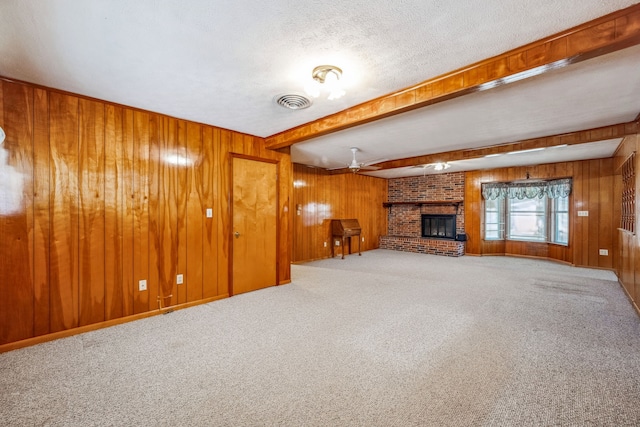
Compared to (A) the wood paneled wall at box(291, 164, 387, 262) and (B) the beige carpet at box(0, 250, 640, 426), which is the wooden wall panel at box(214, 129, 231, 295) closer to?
Answer: (B) the beige carpet at box(0, 250, 640, 426)

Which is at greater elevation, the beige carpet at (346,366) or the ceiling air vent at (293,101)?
the ceiling air vent at (293,101)

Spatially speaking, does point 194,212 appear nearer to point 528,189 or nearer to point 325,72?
point 325,72

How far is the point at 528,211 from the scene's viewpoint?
7.14 metres

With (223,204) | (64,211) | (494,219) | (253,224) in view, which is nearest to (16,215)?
(64,211)

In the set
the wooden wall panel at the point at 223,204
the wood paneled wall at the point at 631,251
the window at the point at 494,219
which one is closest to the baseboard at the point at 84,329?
the wooden wall panel at the point at 223,204

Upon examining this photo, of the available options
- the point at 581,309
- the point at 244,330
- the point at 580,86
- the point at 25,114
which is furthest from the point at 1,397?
the point at 581,309

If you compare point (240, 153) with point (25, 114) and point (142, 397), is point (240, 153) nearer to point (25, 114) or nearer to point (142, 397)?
point (25, 114)

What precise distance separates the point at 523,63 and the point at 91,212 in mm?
3918

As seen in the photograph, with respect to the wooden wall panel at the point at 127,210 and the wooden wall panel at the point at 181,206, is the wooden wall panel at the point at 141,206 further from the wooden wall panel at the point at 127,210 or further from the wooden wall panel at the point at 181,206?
the wooden wall panel at the point at 181,206

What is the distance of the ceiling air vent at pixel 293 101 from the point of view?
2.68m

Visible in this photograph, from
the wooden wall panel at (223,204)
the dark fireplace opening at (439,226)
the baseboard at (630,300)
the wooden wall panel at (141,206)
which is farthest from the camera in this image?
the dark fireplace opening at (439,226)

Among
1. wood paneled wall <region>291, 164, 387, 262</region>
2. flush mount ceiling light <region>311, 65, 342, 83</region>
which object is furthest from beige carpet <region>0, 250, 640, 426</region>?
wood paneled wall <region>291, 164, 387, 262</region>

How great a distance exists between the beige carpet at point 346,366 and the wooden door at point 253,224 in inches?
19.5

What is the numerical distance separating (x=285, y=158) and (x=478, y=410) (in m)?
3.88
